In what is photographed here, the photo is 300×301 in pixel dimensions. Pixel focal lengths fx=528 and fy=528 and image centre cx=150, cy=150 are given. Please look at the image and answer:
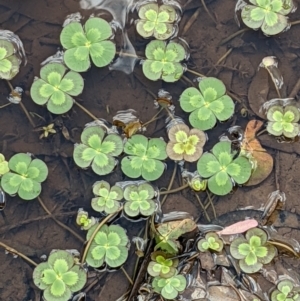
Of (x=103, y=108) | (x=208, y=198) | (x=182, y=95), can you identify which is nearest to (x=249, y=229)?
(x=208, y=198)

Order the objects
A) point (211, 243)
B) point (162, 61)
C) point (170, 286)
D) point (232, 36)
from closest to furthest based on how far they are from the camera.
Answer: point (170, 286), point (211, 243), point (162, 61), point (232, 36)

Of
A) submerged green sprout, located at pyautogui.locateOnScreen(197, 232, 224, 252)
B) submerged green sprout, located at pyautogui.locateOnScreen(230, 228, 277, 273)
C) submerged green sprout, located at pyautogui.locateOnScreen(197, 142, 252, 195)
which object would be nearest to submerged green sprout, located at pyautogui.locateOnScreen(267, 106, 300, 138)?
submerged green sprout, located at pyautogui.locateOnScreen(197, 142, 252, 195)

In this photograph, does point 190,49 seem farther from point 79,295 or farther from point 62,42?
point 79,295

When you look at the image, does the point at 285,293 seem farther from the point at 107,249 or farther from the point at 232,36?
the point at 232,36

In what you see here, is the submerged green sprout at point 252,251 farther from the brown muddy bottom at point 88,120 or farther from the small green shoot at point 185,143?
the small green shoot at point 185,143

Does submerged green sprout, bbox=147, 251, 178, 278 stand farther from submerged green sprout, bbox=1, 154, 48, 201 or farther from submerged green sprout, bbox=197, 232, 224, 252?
submerged green sprout, bbox=1, 154, 48, 201

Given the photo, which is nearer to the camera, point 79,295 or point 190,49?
point 79,295

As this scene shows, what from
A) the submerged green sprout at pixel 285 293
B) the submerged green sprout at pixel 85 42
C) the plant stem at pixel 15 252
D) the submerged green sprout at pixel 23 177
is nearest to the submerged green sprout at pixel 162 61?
the submerged green sprout at pixel 85 42

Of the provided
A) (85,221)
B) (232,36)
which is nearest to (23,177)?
(85,221)
